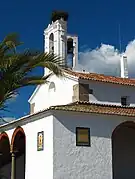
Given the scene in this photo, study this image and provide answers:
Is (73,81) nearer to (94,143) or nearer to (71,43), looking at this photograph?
(94,143)

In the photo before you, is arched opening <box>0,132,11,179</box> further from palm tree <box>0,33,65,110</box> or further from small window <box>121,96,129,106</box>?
palm tree <box>0,33,65,110</box>

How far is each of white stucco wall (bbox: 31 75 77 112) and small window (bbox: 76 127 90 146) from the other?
6.58 metres

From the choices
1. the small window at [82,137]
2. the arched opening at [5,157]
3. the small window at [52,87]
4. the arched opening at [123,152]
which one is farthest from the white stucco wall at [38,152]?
the small window at [52,87]

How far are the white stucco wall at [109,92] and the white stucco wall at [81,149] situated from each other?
561 cm

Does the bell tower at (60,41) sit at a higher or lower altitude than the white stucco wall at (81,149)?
higher

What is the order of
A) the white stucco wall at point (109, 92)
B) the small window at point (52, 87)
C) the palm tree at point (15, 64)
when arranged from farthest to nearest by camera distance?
the small window at point (52, 87) → the white stucco wall at point (109, 92) → the palm tree at point (15, 64)

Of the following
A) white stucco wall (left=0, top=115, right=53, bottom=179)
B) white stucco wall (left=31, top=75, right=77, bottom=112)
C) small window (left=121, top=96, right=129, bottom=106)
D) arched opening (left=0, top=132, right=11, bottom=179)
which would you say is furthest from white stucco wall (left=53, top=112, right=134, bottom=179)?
arched opening (left=0, top=132, right=11, bottom=179)

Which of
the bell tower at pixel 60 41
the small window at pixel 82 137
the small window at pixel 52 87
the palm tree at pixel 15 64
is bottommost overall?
the small window at pixel 82 137

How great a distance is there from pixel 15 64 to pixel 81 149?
20.7 ft

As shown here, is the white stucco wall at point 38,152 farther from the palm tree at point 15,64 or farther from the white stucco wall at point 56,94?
the white stucco wall at point 56,94

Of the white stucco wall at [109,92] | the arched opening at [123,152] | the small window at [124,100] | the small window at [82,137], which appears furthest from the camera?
the small window at [124,100]

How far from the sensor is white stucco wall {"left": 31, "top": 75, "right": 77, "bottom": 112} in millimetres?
25484

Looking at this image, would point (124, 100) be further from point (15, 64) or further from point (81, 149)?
point (15, 64)

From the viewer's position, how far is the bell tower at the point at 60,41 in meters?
32.7
